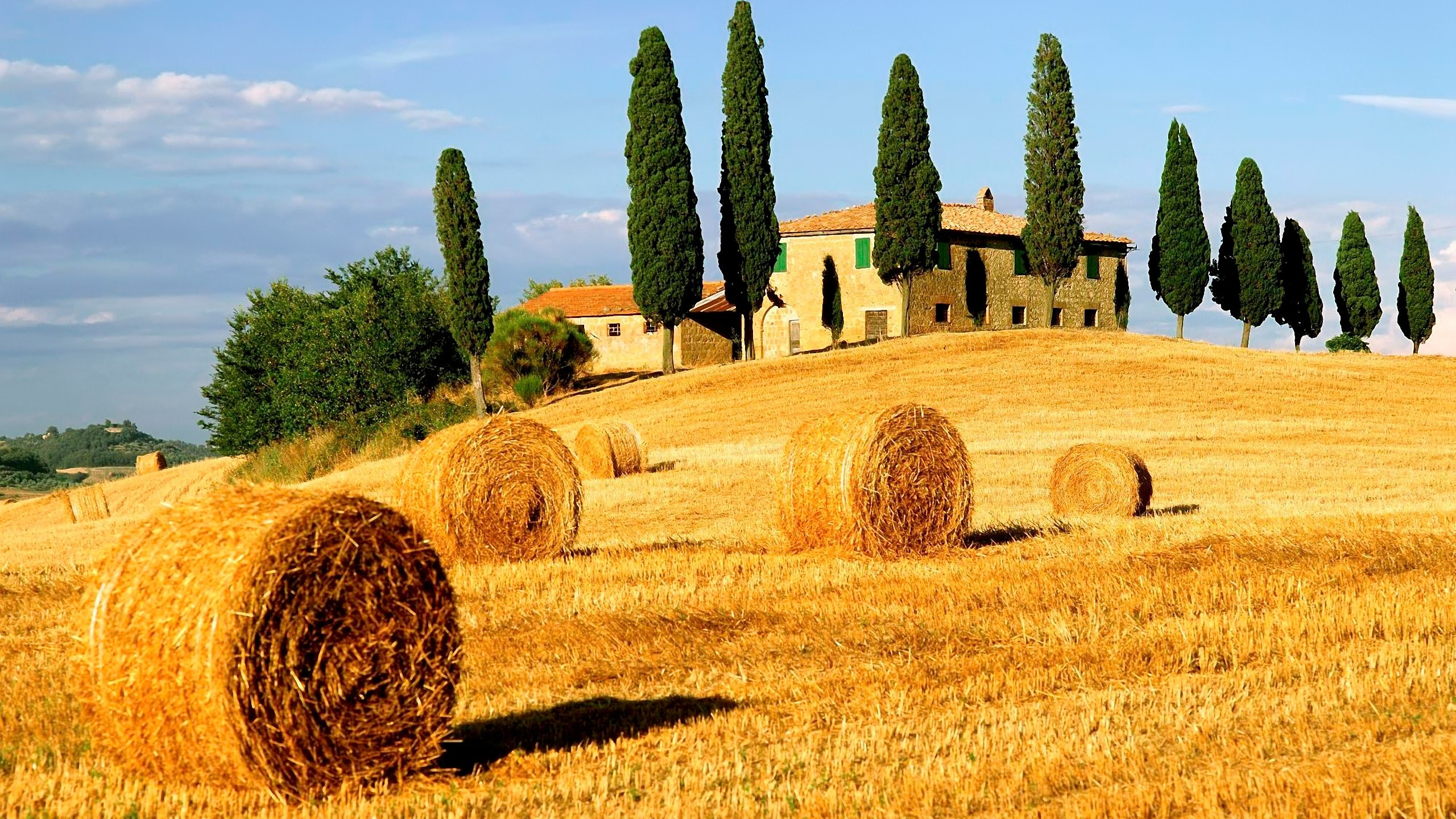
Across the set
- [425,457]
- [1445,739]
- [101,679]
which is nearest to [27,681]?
[101,679]

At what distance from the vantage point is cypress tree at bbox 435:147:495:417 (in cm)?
5100

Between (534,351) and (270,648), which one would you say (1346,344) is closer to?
(534,351)

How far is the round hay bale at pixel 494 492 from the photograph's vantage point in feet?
52.2

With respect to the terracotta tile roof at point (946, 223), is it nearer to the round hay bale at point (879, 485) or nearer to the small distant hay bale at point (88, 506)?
the small distant hay bale at point (88, 506)

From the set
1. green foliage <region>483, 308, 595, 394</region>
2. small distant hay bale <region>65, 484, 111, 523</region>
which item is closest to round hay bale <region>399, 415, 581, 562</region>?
small distant hay bale <region>65, 484, 111, 523</region>

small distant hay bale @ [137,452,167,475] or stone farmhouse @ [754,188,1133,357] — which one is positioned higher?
stone farmhouse @ [754,188,1133,357]

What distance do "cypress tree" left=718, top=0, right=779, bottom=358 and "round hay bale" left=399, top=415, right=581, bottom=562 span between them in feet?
125

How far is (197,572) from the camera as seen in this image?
703 centimetres

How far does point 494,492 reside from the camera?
1619cm

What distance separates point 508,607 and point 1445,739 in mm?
7741

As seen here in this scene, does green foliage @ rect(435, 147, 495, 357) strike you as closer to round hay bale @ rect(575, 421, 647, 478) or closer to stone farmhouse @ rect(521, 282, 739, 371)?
stone farmhouse @ rect(521, 282, 739, 371)

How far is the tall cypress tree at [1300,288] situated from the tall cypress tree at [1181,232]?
10.7 meters

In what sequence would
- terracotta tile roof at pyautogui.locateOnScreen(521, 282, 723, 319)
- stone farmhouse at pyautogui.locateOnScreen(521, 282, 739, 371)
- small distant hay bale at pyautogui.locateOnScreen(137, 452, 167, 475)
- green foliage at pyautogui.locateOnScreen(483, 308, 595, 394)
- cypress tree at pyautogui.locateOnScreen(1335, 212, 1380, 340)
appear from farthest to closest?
cypress tree at pyautogui.locateOnScreen(1335, 212, 1380, 340)
terracotta tile roof at pyautogui.locateOnScreen(521, 282, 723, 319)
stone farmhouse at pyautogui.locateOnScreen(521, 282, 739, 371)
green foliage at pyautogui.locateOnScreen(483, 308, 595, 394)
small distant hay bale at pyautogui.locateOnScreen(137, 452, 167, 475)

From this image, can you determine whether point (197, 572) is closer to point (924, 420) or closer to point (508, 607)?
point (508, 607)
